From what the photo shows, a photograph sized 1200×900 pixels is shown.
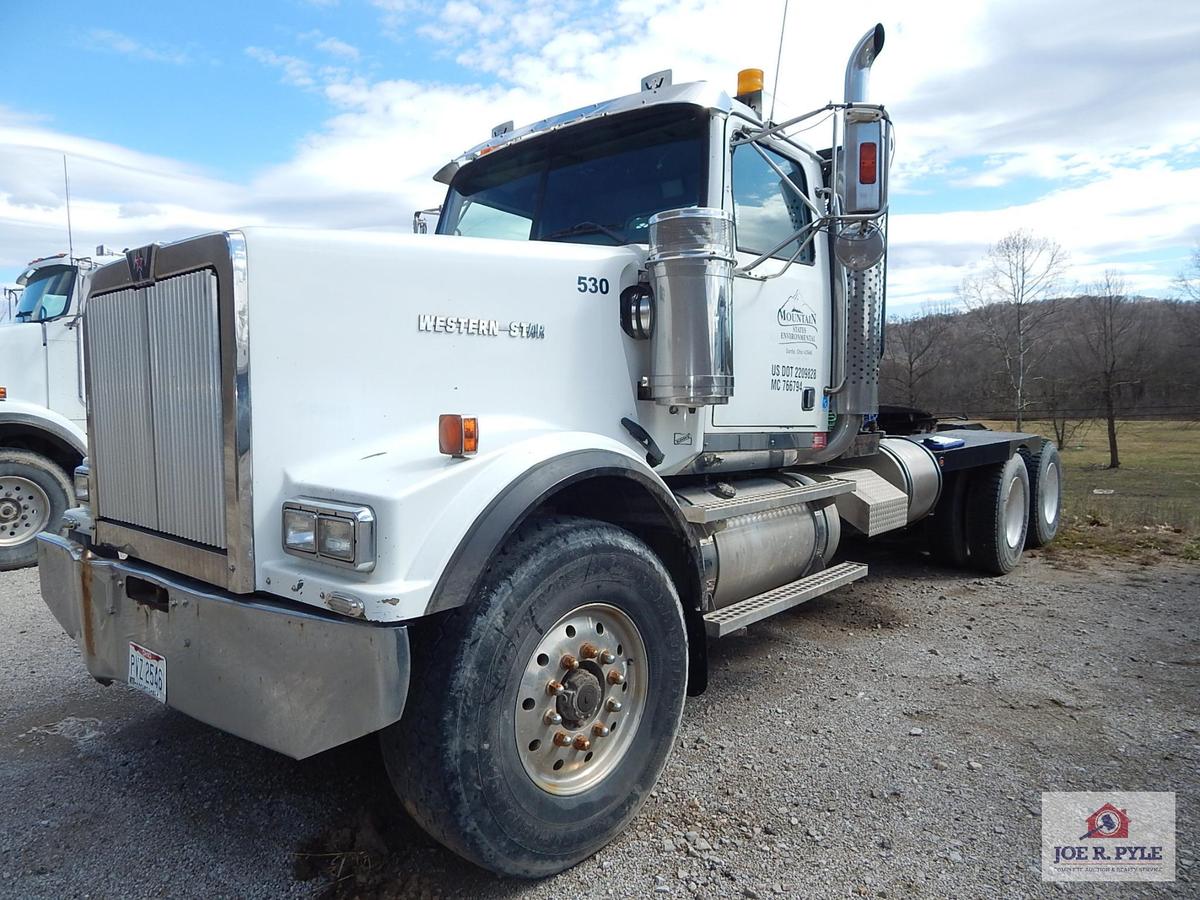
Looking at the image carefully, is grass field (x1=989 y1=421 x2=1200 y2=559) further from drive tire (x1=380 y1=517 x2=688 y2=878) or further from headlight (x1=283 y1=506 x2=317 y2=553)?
headlight (x1=283 y1=506 x2=317 y2=553)

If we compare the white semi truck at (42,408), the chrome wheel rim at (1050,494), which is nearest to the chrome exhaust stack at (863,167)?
the chrome wheel rim at (1050,494)

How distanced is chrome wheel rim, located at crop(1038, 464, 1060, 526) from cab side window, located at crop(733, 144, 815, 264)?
5.04 m

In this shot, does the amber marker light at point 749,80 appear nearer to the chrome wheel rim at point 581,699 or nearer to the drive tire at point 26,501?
the chrome wheel rim at point 581,699

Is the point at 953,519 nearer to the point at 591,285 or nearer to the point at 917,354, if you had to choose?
the point at 591,285

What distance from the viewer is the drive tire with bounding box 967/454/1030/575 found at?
6.88m

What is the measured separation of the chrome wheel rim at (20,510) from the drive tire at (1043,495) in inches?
364

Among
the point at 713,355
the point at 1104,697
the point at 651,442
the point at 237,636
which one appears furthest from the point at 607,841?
the point at 1104,697

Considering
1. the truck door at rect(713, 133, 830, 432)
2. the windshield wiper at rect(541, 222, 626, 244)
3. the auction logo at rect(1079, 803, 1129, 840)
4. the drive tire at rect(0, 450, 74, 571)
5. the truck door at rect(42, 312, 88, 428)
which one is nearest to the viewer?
the auction logo at rect(1079, 803, 1129, 840)

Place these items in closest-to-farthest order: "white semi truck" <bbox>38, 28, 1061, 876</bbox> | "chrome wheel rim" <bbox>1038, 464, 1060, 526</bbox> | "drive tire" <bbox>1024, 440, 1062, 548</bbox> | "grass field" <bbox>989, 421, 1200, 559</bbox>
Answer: "white semi truck" <bbox>38, 28, 1061, 876</bbox>
"drive tire" <bbox>1024, 440, 1062, 548</bbox>
"chrome wheel rim" <bbox>1038, 464, 1060, 526</bbox>
"grass field" <bbox>989, 421, 1200, 559</bbox>

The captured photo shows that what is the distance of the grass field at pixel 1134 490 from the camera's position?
8.41 meters

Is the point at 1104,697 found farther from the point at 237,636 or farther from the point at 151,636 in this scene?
the point at 151,636

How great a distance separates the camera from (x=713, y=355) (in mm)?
3367

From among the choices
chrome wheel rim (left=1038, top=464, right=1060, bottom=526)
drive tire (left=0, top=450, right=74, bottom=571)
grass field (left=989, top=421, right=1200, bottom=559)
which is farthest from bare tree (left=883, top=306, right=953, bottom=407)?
drive tire (left=0, top=450, right=74, bottom=571)

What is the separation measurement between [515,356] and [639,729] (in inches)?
57.5
